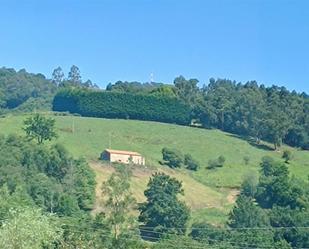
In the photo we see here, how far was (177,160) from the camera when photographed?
117500 mm

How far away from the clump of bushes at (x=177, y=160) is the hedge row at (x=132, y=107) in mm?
28959

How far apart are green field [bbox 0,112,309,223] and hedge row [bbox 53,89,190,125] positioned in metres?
4.46

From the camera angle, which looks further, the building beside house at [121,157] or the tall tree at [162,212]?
the building beside house at [121,157]

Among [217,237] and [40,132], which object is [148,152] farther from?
[217,237]

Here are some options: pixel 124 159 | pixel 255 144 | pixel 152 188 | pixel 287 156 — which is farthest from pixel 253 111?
pixel 152 188

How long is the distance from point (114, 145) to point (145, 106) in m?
25.2

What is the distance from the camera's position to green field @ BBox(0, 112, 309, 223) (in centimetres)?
10484

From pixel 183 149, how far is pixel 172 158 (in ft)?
31.9

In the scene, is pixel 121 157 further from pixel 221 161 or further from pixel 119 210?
pixel 119 210

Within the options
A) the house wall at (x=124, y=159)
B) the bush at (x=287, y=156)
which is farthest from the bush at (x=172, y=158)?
the bush at (x=287, y=156)

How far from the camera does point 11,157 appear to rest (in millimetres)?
102000

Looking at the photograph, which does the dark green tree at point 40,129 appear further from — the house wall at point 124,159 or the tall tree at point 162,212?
the tall tree at point 162,212

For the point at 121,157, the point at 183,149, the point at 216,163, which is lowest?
the point at 121,157

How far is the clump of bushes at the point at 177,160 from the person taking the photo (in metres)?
118
